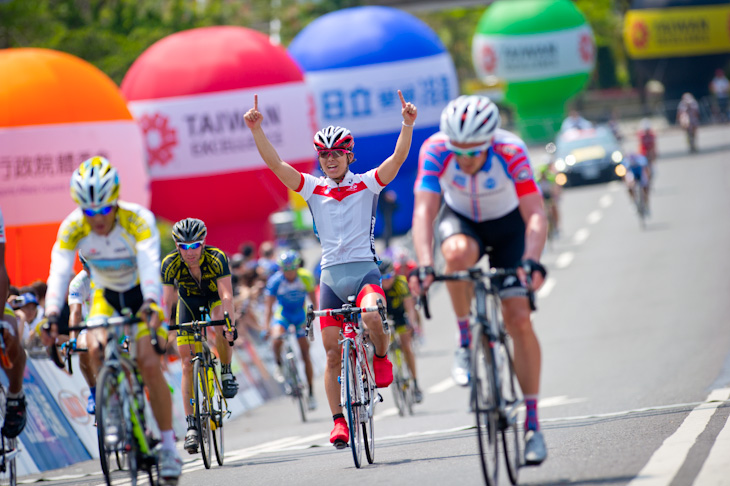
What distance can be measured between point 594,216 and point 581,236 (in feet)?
11.1

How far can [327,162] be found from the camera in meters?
8.61

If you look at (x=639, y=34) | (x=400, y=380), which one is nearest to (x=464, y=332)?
(x=400, y=380)

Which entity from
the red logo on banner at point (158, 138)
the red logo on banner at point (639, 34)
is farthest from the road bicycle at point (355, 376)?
the red logo on banner at point (639, 34)

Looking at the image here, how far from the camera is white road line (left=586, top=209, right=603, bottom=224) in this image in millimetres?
34431

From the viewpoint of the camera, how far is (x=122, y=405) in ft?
22.5

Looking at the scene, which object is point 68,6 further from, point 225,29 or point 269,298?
point 269,298

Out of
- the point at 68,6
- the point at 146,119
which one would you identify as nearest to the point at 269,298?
the point at 146,119

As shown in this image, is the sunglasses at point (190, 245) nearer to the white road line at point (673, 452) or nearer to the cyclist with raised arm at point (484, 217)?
the cyclist with raised arm at point (484, 217)

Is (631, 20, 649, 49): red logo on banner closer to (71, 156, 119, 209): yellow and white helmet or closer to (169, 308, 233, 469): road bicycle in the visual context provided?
(169, 308, 233, 469): road bicycle

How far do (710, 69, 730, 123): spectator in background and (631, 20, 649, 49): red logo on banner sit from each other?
3365mm

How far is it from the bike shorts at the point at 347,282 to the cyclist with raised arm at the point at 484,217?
840 mm

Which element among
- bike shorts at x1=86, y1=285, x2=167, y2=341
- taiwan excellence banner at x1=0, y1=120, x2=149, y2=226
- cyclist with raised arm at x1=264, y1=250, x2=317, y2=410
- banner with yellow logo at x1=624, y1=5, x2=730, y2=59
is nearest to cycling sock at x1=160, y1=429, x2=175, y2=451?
bike shorts at x1=86, y1=285, x2=167, y2=341

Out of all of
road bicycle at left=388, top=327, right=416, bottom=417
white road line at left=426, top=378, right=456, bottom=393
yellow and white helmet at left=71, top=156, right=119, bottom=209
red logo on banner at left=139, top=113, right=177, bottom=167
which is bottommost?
white road line at left=426, top=378, right=456, bottom=393

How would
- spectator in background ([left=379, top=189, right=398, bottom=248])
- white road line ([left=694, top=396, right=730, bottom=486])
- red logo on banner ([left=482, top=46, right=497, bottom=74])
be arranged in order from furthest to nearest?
red logo on banner ([left=482, top=46, right=497, bottom=74]) → spectator in background ([left=379, top=189, right=398, bottom=248]) → white road line ([left=694, top=396, right=730, bottom=486])
